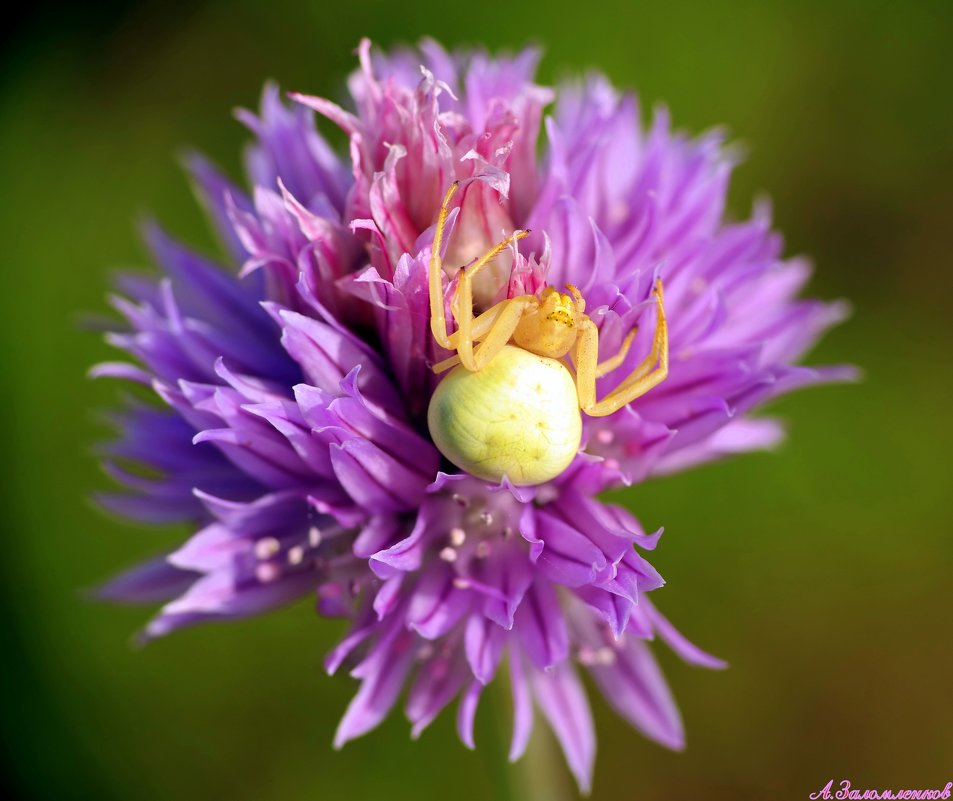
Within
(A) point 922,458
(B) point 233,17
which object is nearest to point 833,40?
(A) point 922,458

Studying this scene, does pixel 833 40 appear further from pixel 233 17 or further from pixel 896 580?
pixel 233 17

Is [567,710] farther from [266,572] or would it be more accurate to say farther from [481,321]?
[481,321]

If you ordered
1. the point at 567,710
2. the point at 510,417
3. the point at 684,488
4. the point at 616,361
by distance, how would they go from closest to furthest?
1. the point at 510,417
2. the point at 616,361
3. the point at 567,710
4. the point at 684,488

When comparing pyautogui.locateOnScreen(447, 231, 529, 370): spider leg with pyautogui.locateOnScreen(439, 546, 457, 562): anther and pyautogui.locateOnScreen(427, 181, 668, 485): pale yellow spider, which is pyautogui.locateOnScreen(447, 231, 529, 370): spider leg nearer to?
pyautogui.locateOnScreen(427, 181, 668, 485): pale yellow spider

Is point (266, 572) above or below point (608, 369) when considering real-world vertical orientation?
below

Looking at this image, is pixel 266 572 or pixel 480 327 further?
pixel 266 572

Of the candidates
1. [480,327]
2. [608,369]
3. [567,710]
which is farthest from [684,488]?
[480,327]

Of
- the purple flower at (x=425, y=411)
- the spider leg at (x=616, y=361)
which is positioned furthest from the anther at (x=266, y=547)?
the spider leg at (x=616, y=361)
